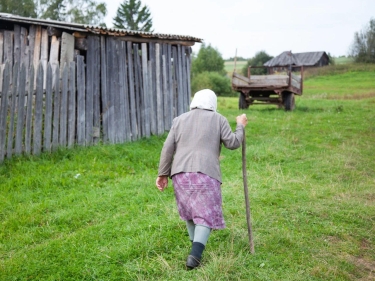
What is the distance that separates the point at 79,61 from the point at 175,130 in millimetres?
5071

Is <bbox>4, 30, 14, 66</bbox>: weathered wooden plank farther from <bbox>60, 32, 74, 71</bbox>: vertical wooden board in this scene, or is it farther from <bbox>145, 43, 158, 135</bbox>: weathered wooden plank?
<bbox>145, 43, 158, 135</bbox>: weathered wooden plank

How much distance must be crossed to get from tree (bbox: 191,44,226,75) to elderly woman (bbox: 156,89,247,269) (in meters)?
46.0

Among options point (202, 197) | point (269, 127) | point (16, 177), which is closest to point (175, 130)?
point (202, 197)

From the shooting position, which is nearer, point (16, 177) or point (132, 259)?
point (132, 259)

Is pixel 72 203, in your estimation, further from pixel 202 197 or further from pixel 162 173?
pixel 202 197

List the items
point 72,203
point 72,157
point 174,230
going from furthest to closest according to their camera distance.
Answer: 1. point 72,157
2. point 72,203
3. point 174,230

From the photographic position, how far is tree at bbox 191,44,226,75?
49500 mm

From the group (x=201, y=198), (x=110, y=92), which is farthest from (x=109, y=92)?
(x=201, y=198)

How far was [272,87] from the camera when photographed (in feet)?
52.5

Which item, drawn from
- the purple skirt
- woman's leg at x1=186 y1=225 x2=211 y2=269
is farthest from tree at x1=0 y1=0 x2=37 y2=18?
woman's leg at x1=186 y1=225 x2=211 y2=269

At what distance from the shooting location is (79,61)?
8164 mm

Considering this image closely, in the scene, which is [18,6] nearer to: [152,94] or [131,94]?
[152,94]

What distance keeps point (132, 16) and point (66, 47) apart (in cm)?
4083

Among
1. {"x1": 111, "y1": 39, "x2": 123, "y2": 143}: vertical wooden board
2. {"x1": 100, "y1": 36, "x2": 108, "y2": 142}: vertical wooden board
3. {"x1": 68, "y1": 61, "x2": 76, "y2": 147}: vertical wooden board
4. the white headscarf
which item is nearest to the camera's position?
the white headscarf
